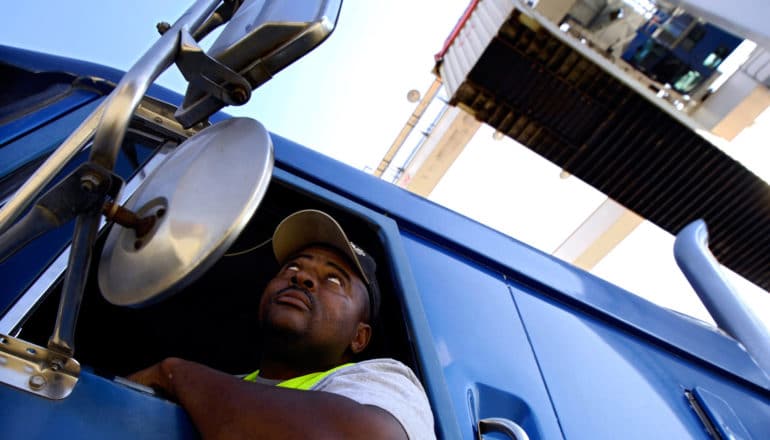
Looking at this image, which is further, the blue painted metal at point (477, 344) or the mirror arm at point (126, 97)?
the blue painted metal at point (477, 344)

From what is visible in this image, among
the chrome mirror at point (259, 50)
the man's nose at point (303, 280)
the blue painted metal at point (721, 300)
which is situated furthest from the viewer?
the blue painted metal at point (721, 300)

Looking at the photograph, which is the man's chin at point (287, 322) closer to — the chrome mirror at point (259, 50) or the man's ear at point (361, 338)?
the man's ear at point (361, 338)

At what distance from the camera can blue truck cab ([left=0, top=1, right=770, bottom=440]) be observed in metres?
1.13

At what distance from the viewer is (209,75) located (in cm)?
85

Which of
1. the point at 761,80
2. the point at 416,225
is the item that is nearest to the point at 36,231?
the point at 416,225

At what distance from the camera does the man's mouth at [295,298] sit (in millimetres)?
1210

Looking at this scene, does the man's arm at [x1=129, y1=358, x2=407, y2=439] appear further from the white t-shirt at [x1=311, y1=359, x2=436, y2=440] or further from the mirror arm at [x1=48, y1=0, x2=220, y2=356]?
the mirror arm at [x1=48, y1=0, x2=220, y2=356]

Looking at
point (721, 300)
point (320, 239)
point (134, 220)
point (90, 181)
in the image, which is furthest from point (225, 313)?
point (721, 300)

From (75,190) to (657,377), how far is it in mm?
1793

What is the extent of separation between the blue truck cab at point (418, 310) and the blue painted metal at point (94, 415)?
0.27 meters

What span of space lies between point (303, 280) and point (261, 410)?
567mm

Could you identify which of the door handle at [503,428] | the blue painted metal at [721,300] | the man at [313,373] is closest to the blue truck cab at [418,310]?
the door handle at [503,428]

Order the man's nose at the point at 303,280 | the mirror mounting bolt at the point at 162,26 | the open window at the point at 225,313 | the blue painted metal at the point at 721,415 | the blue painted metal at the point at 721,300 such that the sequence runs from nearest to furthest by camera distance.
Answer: the mirror mounting bolt at the point at 162,26 → the man's nose at the point at 303,280 → the open window at the point at 225,313 → the blue painted metal at the point at 721,415 → the blue painted metal at the point at 721,300

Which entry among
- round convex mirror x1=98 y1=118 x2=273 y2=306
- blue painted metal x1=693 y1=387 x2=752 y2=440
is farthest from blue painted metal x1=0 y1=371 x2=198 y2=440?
blue painted metal x1=693 y1=387 x2=752 y2=440
